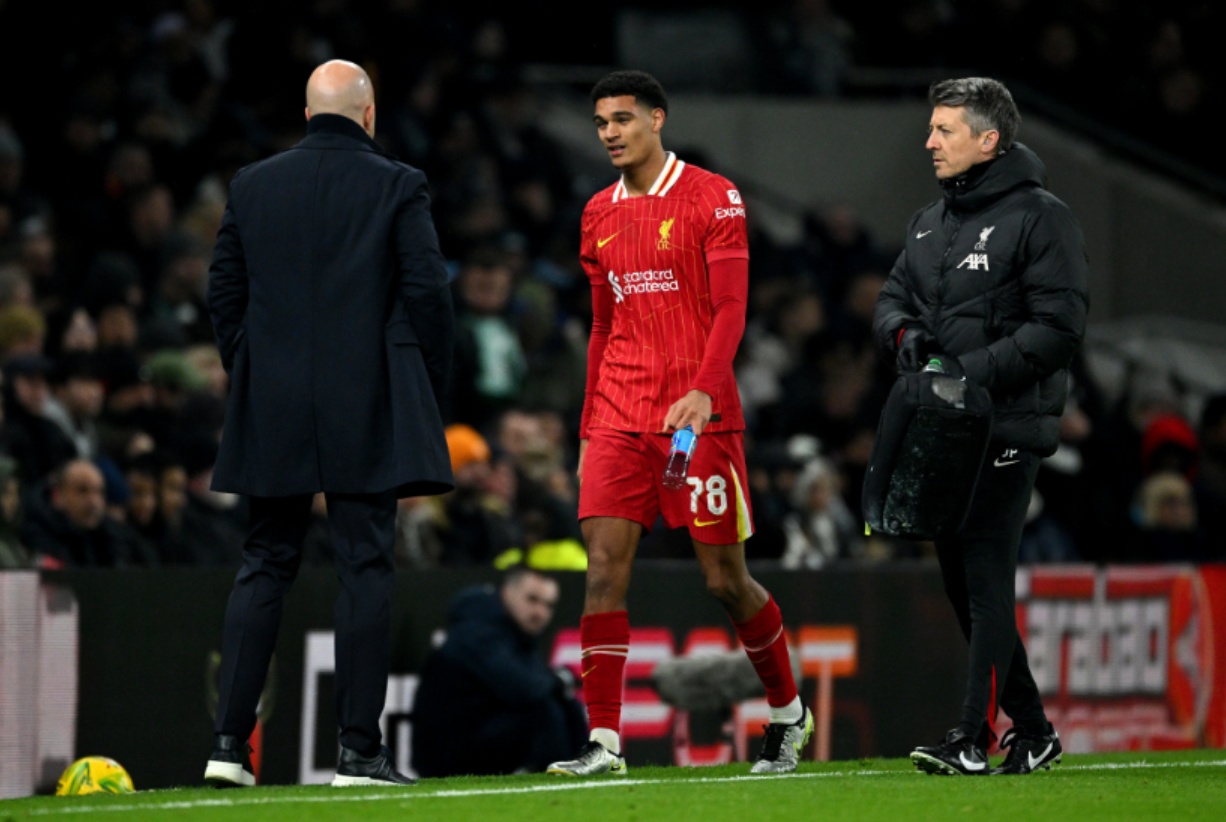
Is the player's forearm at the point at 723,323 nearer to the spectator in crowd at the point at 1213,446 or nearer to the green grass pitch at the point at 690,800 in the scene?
the green grass pitch at the point at 690,800

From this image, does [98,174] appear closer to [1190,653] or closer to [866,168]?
[1190,653]

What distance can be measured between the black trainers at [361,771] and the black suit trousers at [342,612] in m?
0.03

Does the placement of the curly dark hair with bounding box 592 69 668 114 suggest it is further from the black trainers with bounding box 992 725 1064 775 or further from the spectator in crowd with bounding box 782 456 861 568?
the spectator in crowd with bounding box 782 456 861 568

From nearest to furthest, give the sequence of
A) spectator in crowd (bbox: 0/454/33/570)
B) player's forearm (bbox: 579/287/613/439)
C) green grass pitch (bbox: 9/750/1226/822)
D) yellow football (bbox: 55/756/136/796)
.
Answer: green grass pitch (bbox: 9/750/1226/822)
player's forearm (bbox: 579/287/613/439)
yellow football (bbox: 55/756/136/796)
spectator in crowd (bbox: 0/454/33/570)

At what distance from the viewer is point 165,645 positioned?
9016 millimetres

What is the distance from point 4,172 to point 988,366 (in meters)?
7.31

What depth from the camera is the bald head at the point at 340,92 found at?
6.68m

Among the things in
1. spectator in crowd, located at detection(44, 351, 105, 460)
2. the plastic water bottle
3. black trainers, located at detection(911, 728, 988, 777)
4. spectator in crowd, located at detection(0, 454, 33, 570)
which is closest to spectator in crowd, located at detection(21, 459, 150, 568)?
spectator in crowd, located at detection(0, 454, 33, 570)

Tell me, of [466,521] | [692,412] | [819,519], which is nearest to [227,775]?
[692,412]

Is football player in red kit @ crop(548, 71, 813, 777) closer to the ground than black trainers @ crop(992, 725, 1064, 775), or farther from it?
farther from it

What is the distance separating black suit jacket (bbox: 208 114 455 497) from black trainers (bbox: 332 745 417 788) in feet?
2.69

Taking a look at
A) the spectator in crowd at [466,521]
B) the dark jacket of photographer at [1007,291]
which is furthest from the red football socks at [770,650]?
the spectator in crowd at [466,521]

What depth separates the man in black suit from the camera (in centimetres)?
649

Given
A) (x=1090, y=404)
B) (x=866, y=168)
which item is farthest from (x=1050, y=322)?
(x=866, y=168)
